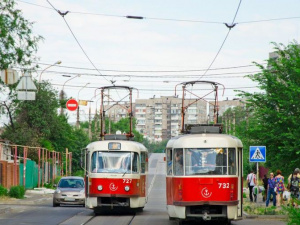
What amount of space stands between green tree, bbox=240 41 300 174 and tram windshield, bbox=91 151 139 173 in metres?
15.8

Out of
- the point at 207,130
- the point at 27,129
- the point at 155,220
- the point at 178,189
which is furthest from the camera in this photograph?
the point at 27,129

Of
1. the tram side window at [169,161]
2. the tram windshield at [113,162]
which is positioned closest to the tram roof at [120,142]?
the tram windshield at [113,162]

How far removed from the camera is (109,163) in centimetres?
2719

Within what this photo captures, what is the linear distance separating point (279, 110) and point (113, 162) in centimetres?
1859

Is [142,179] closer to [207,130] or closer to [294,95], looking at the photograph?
[207,130]

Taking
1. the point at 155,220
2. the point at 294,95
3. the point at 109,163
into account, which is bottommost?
the point at 155,220

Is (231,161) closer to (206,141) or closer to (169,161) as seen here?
(206,141)

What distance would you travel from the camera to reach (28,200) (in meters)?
39.7

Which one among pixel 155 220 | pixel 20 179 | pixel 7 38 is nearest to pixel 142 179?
pixel 155 220

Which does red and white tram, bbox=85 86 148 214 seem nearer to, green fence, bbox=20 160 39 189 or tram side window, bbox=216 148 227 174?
tram side window, bbox=216 148 227 174

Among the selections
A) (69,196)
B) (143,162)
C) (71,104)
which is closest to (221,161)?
(143,162)

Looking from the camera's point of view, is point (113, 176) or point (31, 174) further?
point (31, 174)

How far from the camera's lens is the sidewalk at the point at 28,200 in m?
29.7

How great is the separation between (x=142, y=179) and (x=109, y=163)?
1729mm
